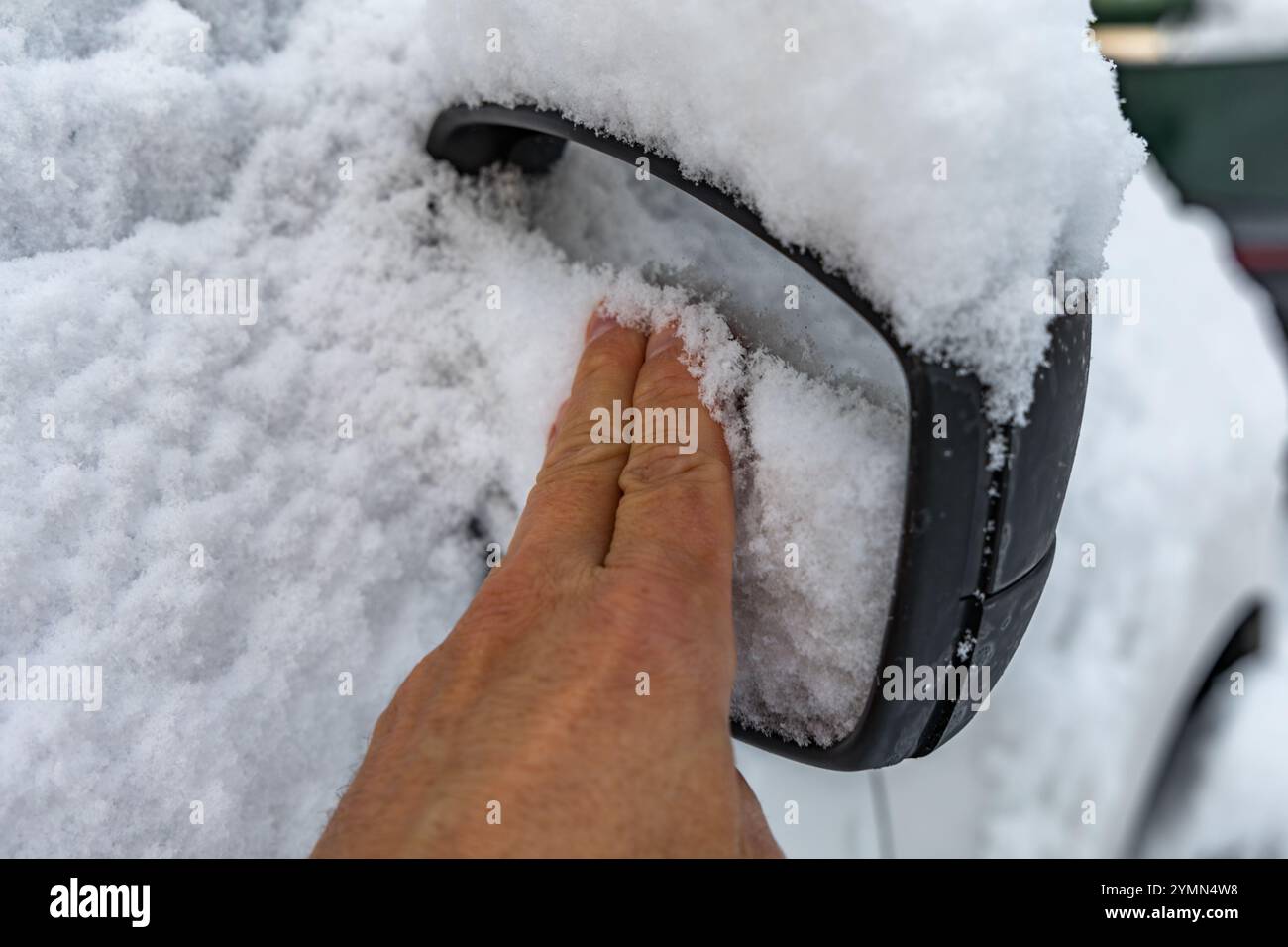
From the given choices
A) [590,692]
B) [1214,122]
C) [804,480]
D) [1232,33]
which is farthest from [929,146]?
[1232,33]

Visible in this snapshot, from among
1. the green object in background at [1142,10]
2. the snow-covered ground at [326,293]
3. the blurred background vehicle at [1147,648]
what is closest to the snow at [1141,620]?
the blurred background vehicle at [1147,648]

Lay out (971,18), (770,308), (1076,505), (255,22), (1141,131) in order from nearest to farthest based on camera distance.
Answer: (971,18) → (770,308) → (255,22) → (1076,505) → (1141,131)

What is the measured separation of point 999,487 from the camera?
0.56m

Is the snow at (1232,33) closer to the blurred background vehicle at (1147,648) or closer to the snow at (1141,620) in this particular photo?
the blurred background vehicle at (1147,648)

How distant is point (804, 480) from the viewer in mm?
650

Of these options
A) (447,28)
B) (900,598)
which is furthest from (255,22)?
(900,598)

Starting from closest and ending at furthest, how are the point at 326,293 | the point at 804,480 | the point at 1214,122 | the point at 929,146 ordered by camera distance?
1. the point at 929,146
2. the point at 804,480
3. the point at 326,293
4. the point at 1214,122

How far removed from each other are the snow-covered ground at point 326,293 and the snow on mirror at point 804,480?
12mm

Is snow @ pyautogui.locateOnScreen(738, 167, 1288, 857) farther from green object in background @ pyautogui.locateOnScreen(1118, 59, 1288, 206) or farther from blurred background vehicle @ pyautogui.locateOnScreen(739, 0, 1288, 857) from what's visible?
green object in background @ pyautogui.locateOnScreen(1118, 59, 1288, 206)

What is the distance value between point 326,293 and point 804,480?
52 centimetres

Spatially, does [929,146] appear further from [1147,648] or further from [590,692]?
[1147,648]

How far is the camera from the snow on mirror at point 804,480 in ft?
2.06

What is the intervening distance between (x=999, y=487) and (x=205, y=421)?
70cm
